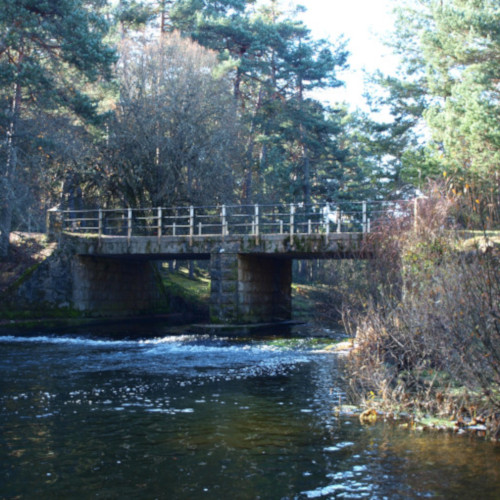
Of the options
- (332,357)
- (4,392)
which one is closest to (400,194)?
(332,357)

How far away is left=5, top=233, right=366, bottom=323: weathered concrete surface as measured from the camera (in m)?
24.7

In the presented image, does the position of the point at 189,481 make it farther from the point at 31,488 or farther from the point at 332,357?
the point at 332,357

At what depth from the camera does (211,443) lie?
9148mm

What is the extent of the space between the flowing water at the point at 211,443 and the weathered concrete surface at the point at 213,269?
9.31 metres

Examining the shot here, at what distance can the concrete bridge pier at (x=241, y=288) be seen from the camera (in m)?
25.5

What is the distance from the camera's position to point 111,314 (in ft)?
97.5

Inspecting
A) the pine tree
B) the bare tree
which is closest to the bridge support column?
the bare tree

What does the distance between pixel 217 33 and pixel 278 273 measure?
58.9 ft

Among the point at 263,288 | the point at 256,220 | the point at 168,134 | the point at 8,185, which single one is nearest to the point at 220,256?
the point at 256,220

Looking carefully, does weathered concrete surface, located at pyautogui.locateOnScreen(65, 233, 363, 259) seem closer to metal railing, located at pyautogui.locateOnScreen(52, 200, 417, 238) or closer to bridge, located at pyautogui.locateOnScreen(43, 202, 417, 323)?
bridge, located at pyautogui.locateOnScreen(43, 202, 417, 323)

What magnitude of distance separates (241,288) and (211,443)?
Answer: 16.5 metres

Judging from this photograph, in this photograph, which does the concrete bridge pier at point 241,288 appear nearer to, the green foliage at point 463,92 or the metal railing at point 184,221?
the metal railing at point 184,221

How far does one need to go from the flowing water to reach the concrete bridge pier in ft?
31.4

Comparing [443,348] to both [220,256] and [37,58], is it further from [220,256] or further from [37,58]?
[37,58]
